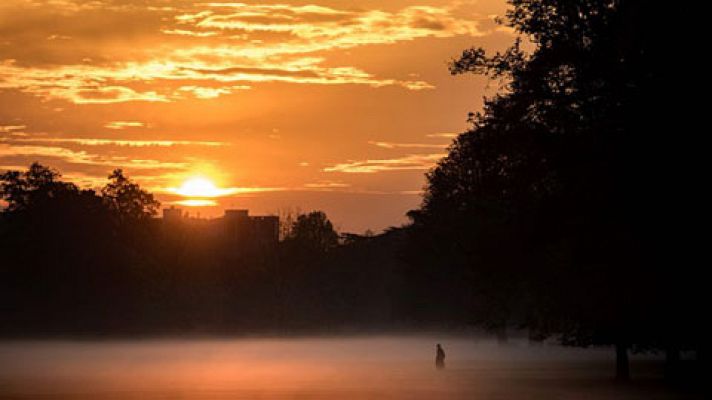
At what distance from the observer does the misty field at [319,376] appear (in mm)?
59000

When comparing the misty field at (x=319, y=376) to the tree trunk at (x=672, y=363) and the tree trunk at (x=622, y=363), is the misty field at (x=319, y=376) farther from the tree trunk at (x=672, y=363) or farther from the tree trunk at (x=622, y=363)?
the tree trunk at (x=672, y=363)

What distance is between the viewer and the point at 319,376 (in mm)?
81812

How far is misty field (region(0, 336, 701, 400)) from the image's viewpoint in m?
59.0

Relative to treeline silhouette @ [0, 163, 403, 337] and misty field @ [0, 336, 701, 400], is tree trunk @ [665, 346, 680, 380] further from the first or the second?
treeline silhouette @ [0, 163, 403, 337]

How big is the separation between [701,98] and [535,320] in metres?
28.9

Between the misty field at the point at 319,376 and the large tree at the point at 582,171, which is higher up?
the large tree at the point at 582,171

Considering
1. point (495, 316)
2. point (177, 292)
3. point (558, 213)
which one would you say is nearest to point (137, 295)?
point (177, 292)

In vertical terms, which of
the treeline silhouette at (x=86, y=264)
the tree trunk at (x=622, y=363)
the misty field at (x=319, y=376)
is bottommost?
the misty field at (x=319, y=376)

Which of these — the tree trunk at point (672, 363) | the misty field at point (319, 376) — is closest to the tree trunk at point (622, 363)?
the misty field at point (319, 376)

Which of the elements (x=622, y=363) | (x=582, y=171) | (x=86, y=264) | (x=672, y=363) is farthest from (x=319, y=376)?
(x=86, y=264)

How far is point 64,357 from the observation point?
5290 inches

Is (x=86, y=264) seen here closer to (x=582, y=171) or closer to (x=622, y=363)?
(x=622, y=363)

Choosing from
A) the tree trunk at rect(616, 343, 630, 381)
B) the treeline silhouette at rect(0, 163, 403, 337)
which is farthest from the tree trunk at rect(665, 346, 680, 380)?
the treeline silhouette at rect(0, 163, 403, 337)

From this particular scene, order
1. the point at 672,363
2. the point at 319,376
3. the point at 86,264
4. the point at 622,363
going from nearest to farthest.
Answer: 1. the point at 672,363
2. the point at 622,363
3. the point at 319,376
4. the point at 86,264
